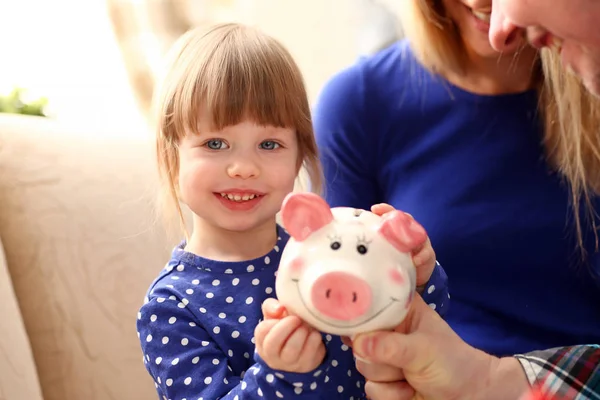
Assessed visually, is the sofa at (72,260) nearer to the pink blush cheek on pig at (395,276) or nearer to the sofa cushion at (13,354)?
the sofa cushion at (13,354)

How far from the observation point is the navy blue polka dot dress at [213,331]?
2.64ft

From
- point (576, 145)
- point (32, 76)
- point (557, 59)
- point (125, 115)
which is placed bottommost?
point (125, 115)

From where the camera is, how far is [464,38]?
1.08m

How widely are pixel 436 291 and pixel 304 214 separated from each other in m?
0.29

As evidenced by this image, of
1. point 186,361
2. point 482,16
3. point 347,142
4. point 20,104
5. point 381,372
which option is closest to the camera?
point 381,372

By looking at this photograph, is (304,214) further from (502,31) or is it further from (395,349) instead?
(502,31)

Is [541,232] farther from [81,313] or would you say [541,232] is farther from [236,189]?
[81,313]

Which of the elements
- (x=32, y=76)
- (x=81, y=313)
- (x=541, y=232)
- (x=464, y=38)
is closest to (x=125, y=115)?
(x=32, y=76)

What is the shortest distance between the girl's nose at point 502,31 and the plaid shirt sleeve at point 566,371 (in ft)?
1.19

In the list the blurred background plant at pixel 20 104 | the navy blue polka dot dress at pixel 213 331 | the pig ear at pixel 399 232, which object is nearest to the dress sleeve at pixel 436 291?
the navy blue polka dot dress at pixel 213 331

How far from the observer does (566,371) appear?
0.83 metres

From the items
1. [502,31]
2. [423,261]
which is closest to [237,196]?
[423,261]

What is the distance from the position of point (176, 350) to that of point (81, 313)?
369 mm

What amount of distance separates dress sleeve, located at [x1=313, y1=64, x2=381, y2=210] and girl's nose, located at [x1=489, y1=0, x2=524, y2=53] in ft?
1.15
